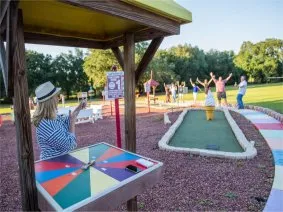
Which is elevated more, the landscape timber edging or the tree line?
the tree line

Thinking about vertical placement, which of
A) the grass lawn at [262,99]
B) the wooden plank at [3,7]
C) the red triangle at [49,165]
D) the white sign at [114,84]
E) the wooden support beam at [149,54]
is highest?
the wooden plank at [3,7]

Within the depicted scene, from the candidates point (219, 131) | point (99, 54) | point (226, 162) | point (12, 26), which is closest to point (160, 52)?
point (99, 54)

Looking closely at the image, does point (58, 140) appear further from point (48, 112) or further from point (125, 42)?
point (125, 42)

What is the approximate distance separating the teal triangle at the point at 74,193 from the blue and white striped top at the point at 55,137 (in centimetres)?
75

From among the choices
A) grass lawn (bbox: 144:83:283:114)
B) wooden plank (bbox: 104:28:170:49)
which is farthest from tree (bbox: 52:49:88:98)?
wooden plank (bbox: 104:28:170:49)

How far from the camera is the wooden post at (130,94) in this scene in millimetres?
2943

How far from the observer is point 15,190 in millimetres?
4234

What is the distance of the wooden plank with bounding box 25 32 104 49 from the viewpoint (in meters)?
2.80

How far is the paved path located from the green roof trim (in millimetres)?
2817

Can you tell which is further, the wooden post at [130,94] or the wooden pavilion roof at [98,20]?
the wooden post at [130,94]

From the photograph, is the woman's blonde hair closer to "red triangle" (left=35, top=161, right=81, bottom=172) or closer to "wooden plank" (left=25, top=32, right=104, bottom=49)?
"red triangle" (left=35, top=161, right=81, bottom=172)

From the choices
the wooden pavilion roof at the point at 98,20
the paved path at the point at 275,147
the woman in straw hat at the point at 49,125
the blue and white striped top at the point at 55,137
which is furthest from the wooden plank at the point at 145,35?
the paved path at the point at 275,147

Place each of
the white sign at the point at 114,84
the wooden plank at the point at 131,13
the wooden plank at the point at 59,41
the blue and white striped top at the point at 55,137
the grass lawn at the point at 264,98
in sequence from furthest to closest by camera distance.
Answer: the grass lawn at the point at 264,98 < the white sign at the point at 114,84 < the wooden plank at the point at 59,41 < the blue and white striped top at the point at 55,137 < the wooden plank at the point at 131,13

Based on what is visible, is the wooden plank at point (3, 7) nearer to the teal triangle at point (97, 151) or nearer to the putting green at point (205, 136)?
the teal triangle at point (97, 151)
